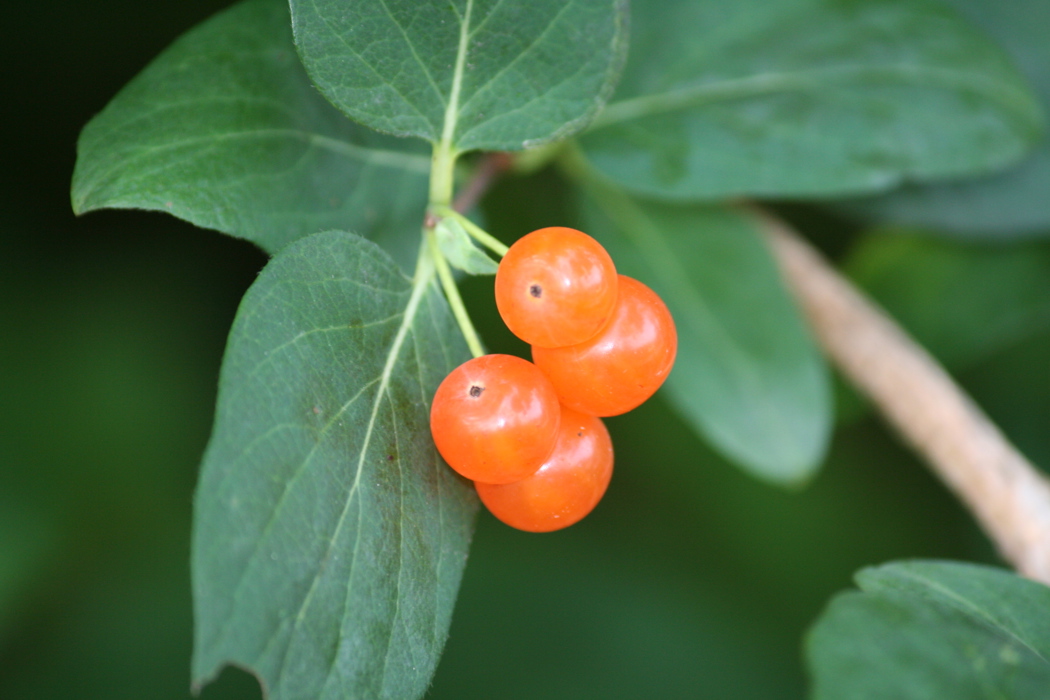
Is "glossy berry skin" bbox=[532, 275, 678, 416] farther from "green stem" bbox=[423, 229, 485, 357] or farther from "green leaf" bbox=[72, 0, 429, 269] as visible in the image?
"green leaf" bbox=[72, 0, 429, 269]

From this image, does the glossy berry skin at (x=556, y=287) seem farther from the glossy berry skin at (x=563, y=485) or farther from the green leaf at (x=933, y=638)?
the green leaf at (x=933, y=638)

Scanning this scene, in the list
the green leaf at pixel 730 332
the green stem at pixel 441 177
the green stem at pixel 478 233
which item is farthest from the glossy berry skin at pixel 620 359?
the green leaf at pixel 730 332

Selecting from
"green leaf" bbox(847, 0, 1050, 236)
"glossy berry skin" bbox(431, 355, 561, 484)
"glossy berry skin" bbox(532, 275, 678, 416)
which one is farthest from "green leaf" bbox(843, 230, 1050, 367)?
"glossy berry skin" bbox(431, 355, 561, 484)

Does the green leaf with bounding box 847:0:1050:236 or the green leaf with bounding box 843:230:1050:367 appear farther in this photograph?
the green leaf with bounding box 843:230:1050:367

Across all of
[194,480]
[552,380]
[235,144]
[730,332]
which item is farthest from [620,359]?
[194,480]

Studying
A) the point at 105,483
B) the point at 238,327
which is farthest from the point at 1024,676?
the point at 105,483

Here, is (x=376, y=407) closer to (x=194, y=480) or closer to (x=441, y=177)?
(x=441, y=177)
